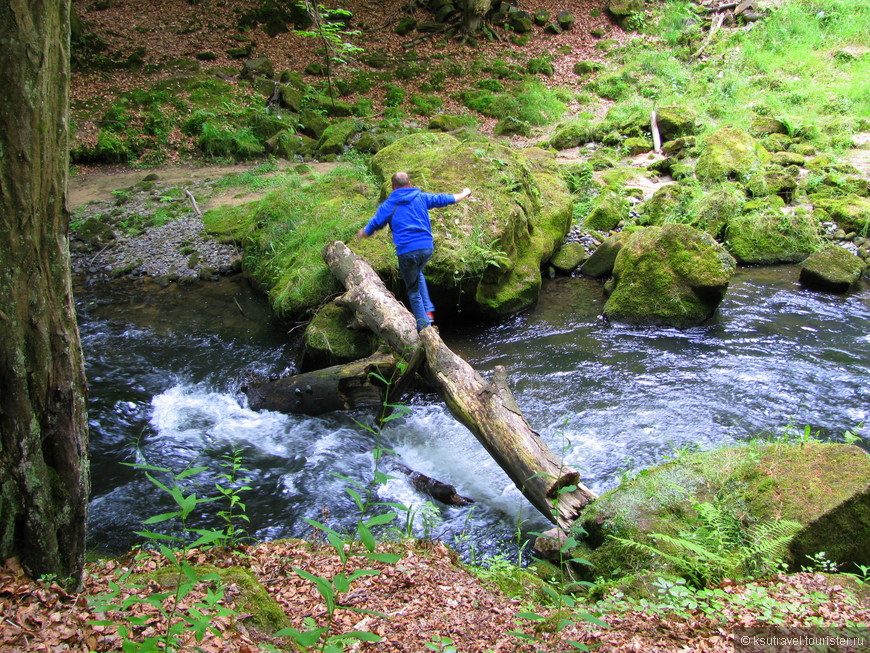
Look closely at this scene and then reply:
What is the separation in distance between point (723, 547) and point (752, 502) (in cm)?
49

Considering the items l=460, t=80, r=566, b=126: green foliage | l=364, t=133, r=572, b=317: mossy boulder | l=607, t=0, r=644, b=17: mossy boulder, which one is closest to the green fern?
l=364, t=133, r=572, b=317: mossy boulder

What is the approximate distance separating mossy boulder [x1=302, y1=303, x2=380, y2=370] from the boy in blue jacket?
36.3 inches

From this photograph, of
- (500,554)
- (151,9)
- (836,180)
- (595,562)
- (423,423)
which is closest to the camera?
(595,562)

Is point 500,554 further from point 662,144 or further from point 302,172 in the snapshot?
point 662,144

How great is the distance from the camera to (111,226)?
1238 centimetres

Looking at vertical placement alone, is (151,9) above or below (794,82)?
above

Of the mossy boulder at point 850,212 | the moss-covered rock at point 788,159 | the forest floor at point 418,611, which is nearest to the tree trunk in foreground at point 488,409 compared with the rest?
the forest floor at point 418,611

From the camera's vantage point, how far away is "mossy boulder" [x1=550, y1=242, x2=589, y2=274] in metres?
10.6

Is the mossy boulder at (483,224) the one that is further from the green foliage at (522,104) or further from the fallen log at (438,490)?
the green foliage at (522,104)

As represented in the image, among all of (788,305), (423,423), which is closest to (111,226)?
(423,423)

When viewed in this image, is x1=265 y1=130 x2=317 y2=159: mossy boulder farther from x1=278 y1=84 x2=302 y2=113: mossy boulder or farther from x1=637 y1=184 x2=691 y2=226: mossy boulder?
x1=637 y1=184 x2=691 y2=226: mossy boulder

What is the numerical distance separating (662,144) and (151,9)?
18.3 metres

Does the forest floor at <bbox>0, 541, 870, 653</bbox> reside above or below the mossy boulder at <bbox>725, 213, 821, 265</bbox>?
below

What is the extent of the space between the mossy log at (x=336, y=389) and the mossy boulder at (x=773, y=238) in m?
7.56
